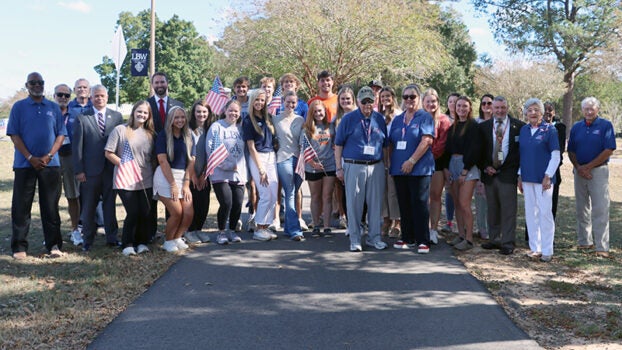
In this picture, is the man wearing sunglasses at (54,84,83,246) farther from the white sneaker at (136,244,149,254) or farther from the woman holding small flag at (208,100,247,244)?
the woman holding small flag at (208,100,247,244)

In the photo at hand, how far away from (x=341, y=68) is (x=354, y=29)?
165cm

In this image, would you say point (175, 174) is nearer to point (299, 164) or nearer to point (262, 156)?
point (262, 156)

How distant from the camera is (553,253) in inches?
301

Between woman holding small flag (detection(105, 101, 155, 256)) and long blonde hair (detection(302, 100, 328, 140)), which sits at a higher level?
long blonde hair (detection(302, 100, 328, 140))

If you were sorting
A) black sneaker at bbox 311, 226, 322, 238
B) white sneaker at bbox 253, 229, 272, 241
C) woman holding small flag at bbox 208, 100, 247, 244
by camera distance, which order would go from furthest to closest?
1. black sneaker at bbox 311, 226, 322, 238
2. white sneaker at bbox 253, 229, 272, 241
3. woman holding small flag at bbox 208, 100, 247, 244

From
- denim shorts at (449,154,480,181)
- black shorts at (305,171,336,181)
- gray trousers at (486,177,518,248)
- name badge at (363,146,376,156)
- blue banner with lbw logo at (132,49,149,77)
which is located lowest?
gray trousers at (486,177,518,248)

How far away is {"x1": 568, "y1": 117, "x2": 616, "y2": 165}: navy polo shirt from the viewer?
767cm

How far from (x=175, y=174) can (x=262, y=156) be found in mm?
1265

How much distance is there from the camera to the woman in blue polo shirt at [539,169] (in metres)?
7.19

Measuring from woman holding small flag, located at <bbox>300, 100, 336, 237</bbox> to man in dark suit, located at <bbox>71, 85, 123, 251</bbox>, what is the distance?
2.59 metres

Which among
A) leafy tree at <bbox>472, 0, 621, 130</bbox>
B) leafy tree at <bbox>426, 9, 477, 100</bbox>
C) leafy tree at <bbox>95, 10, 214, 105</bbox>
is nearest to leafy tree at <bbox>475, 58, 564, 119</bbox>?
leafy tree at <bbox>426, 9, 477, 100</bbox>

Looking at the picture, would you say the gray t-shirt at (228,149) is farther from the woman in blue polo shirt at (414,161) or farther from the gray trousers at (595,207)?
the gray trousers at (595,207)

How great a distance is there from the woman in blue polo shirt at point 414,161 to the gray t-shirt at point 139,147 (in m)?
3.18

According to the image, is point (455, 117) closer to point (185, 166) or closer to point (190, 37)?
point (185, 166)
